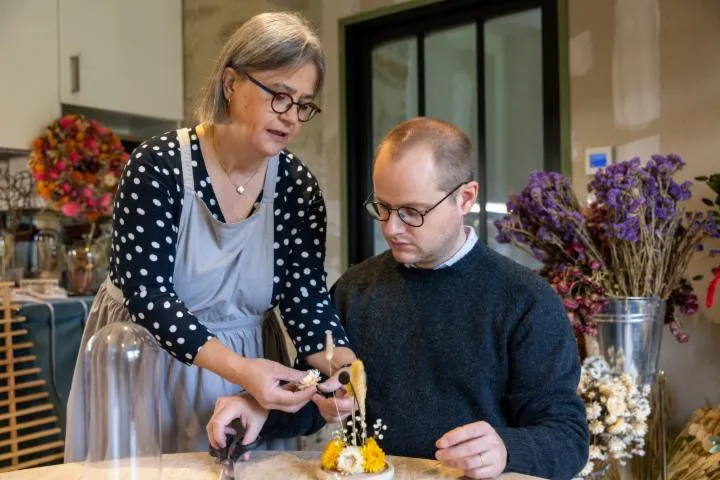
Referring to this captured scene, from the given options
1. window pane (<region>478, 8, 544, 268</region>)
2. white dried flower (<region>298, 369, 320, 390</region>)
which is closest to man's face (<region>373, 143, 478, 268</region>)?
white dried flower (<region>298, 369, 320, 390</region>)

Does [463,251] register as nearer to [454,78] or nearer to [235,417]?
[235,417]

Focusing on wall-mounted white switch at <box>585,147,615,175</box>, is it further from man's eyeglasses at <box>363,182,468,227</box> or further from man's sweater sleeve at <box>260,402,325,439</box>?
man's sweater sleeve at <box>260,402,325,439</box>

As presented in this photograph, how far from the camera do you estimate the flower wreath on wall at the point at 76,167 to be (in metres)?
2.64

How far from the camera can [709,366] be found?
2.11m

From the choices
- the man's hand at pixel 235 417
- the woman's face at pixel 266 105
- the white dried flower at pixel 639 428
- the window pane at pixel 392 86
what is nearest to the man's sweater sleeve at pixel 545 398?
the man's hand at pixel 235 417

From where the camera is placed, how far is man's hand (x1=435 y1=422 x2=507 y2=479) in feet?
3.16

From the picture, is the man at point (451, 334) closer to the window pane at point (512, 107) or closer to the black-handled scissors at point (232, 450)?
the black-handled scissors at point (232, 450)

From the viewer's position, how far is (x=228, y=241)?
50.6 inches

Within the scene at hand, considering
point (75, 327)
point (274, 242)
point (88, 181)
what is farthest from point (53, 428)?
point (274, 242)

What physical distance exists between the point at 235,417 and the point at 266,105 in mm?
521

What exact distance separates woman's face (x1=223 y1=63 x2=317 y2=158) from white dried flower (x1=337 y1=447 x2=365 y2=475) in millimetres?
521

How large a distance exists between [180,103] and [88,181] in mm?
707

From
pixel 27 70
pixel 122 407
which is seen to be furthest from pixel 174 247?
pixel 27 70

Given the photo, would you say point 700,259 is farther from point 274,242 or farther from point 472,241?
point 274,242
